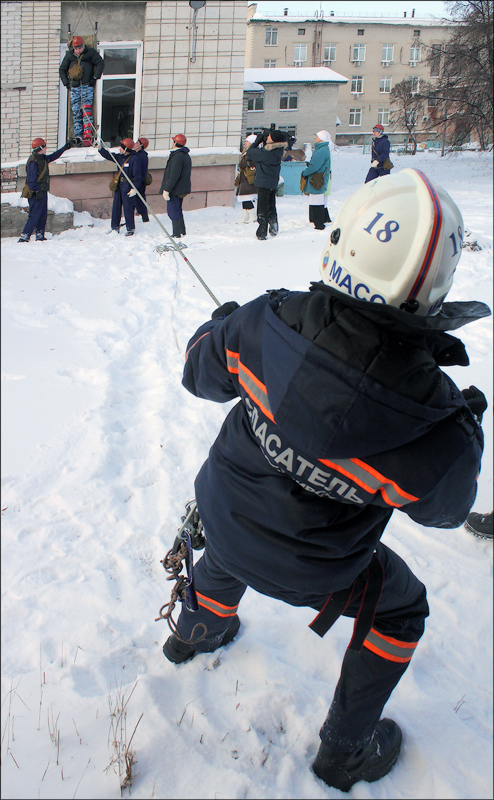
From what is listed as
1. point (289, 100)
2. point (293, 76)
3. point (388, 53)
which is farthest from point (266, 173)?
point (388, 53)

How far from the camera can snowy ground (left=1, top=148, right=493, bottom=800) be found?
142cm

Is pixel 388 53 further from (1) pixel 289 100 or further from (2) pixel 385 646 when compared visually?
(2) pixel 385 646

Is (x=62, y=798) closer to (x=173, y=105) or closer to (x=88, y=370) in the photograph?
(x=88, y=370)

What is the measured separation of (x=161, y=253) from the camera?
6.55 m

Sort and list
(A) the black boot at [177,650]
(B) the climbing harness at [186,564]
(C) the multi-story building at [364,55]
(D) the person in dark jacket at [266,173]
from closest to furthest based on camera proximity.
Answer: (B) the climbing harness at [186,564] < (A) the black boot at [177,650] < (D) the person in dark jacket at [266,173] < (C) the multi-story building at [364,55]

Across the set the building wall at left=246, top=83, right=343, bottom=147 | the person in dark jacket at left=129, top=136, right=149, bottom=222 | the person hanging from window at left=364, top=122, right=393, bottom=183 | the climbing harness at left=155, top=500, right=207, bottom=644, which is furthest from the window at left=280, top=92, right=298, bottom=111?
the climbing harness at left=155, top=500, right=207, bottom=644

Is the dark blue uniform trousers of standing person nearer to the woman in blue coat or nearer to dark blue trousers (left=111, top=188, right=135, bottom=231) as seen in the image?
dark blue trousers (left=111, top=188, right=135, bottom=231)

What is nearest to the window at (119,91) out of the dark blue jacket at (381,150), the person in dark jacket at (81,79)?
the person in dark jacket at (81,79)

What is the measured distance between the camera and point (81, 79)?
8.91 meters

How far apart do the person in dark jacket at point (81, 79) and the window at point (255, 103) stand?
633 centimetres

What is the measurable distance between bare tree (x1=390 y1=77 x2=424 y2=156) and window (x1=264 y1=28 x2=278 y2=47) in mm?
18449

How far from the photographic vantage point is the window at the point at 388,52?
1782 cm

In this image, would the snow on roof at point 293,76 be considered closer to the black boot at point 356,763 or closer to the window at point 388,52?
the window at point 388,52

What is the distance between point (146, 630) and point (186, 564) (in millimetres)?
443
